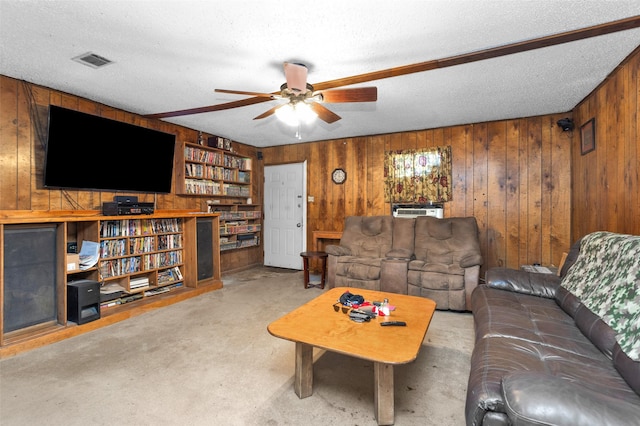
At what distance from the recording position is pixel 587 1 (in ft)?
5.60

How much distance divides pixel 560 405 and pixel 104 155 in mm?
4089

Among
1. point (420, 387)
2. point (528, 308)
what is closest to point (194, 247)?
point (420, 387)

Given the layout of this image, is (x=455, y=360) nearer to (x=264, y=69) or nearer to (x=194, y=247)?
(x=264, y=69)

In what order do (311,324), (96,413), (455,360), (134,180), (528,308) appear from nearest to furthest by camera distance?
1. (96,413)
2. (311,324)
3. (528,308)
4. (455,360)
5. (134,180)

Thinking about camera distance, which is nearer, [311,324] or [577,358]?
[577,358]

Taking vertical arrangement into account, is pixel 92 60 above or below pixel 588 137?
above

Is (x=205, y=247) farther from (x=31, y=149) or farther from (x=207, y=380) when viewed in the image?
(x=207, y=380)

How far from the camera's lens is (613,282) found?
1.66m

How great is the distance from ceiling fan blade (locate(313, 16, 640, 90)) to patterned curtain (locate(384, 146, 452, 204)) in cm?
213

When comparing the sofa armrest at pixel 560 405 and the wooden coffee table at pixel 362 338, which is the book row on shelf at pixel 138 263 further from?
the sofa armrest at pixel 560 405

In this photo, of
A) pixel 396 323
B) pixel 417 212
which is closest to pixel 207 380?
pixel 396 323

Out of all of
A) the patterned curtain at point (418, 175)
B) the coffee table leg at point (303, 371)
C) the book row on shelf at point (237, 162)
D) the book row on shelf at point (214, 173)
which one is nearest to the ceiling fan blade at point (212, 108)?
the book row on shelf at point (214, 173)

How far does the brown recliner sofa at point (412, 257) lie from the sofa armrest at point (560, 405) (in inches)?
97.6

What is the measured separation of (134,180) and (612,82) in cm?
498
